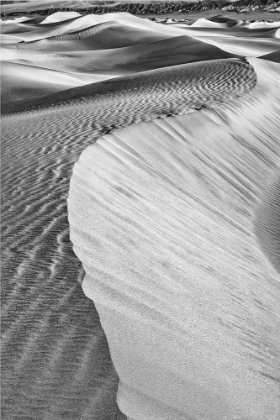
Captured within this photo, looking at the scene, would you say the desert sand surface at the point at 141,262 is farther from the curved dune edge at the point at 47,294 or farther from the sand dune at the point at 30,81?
the sand dune at the point at 30,81

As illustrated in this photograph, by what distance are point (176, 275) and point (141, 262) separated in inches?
7.5

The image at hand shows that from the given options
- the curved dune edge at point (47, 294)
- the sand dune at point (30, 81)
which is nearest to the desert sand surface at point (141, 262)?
the curved dune edge at point (47, 294)

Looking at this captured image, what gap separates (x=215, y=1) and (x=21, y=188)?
5277 cm

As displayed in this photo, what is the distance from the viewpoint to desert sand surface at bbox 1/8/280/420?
2.07 metres

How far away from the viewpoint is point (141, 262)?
2.86m

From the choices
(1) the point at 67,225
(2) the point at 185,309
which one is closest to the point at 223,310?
(2) the point at 185,309

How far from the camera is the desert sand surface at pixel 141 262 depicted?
6.81 ft

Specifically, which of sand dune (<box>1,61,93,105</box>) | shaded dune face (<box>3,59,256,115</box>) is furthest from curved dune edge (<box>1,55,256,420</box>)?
sand dune (<box>1,61,93,105</box>)

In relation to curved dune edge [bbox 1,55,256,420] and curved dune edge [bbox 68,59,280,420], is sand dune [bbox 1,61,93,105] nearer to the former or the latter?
curved dune edge [bbox 1,55,256,420]

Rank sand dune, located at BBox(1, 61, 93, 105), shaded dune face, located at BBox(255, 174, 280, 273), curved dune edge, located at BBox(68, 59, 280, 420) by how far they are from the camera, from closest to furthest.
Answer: curved dune edge, located at BBox(68, 59, 280, 420), shaded dune face, located at BBox(255, 174, 280, 273), sand dune, located at BBox(1, 61, 93, 105)

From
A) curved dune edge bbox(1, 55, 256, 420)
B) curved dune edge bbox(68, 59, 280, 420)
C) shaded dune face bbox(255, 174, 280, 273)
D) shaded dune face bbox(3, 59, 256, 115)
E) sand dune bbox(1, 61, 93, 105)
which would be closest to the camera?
curved dune edge bbox(1, 55, 256, 420)

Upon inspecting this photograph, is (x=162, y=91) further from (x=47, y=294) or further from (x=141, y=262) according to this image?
(x=47, y=294)

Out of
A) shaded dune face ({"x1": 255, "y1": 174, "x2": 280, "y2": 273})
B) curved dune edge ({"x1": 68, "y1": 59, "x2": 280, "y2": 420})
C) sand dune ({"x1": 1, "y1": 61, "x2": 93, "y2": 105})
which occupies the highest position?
curved dune edge ({"x1": 68, "y1": 59, "x2": 280, "y2": 420})

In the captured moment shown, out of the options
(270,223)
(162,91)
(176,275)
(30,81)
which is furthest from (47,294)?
(30,81)
